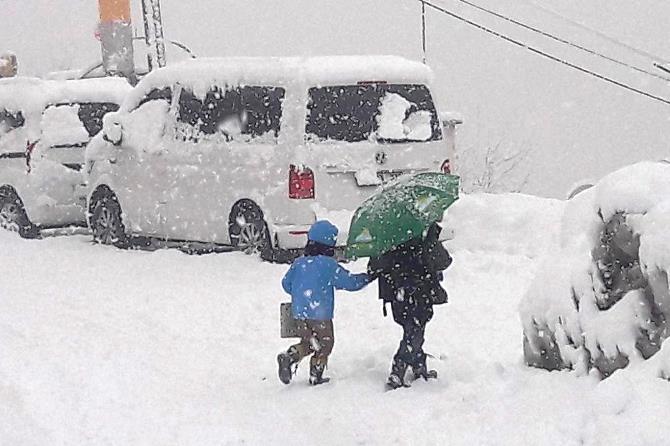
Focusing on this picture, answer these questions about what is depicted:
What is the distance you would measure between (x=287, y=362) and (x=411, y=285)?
0.90 meters

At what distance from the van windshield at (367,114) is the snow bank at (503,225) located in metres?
1.02

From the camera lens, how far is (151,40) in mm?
25188

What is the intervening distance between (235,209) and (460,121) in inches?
176

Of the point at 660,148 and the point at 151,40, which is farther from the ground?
the point at 151,40

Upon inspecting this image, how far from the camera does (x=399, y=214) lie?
20.9 feet

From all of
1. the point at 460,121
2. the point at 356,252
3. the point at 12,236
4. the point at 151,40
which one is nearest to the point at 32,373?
the point at 356,252

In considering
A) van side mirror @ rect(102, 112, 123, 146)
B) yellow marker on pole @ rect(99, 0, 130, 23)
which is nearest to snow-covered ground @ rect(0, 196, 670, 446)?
van side mirror @ rect(102, 112, 123, 146)

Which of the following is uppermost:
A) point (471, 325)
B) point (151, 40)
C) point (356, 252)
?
point (151, 40)

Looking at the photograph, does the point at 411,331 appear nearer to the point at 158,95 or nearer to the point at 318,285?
the point at 318,285

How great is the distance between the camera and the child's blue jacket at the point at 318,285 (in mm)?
6535

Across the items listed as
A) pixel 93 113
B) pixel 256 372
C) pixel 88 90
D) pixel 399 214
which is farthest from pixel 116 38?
pixel 399 214

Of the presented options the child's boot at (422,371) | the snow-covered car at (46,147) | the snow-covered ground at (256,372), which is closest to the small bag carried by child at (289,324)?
the snow-covered ground at (256,372)

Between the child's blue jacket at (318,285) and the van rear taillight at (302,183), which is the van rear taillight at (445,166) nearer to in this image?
the van rear taillight at (302,183)

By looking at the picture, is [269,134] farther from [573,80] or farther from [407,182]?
Answer: [573,80]
